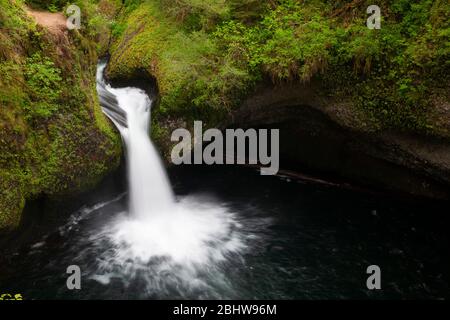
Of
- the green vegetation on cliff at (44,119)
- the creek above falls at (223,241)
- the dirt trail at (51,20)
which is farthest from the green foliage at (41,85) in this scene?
the creek above falls at (223,241)

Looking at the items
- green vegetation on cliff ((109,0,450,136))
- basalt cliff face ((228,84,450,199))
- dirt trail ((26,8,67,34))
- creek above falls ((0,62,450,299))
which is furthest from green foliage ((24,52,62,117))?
basalt cliff face ((228,84,450,199))

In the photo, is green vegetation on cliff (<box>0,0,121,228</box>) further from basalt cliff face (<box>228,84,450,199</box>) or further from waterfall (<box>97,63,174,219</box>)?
basalt cliff face (<box>228,84,450,199</box>)

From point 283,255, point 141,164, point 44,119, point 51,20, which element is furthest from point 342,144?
point 51,20

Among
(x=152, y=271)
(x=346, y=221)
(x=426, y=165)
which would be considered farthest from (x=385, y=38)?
(x=152, y=271)

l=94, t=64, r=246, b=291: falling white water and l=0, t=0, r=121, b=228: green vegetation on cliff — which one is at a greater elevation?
l=0, t=0, r=121, b=228: green vegetation on cliff

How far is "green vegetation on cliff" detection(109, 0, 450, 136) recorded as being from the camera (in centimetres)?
→ 741

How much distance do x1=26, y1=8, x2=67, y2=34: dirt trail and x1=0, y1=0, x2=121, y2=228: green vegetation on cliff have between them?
14 cm

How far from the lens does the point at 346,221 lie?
313 inches

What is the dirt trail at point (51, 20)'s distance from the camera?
294 inches

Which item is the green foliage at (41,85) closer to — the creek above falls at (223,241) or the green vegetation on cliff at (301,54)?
the creek above falls at (223,241)

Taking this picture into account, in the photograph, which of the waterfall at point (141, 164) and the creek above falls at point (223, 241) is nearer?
the creek above falls at point (223, 241)

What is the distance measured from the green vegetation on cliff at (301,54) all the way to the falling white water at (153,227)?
861 millimetres

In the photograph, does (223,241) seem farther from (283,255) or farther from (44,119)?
(44,119)

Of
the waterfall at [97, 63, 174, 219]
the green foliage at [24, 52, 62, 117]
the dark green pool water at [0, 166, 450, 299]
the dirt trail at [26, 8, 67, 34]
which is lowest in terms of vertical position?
the dark green pool water at [0, 166, 450, 299]
